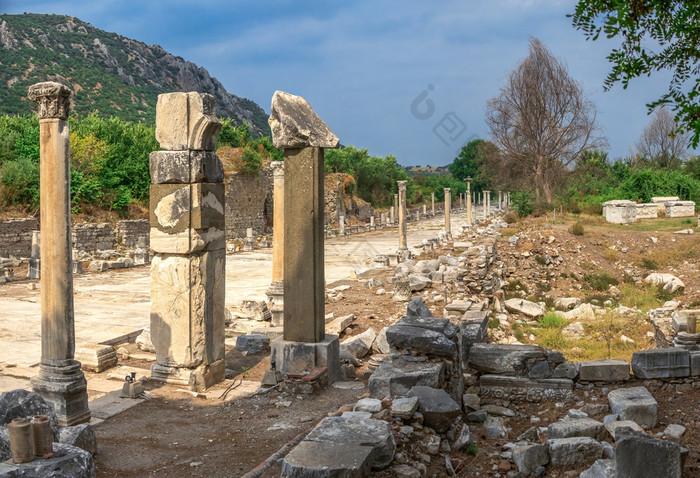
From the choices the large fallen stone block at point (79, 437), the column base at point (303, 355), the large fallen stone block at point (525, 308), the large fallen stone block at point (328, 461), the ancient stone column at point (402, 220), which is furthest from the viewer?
the ancient stone column at point (402, 220)

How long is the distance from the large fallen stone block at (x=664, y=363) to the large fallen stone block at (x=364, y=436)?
12.7 ft

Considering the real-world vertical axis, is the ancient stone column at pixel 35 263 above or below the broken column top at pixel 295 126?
below

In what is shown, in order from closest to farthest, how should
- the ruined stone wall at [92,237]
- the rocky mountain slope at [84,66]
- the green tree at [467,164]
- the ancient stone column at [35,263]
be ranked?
1. the ancient stone column at [35,263]
2. the ruined stone wall at [92,237]
3. the rocky mountain slope at [84,66]
4. the green tree at [467,164]

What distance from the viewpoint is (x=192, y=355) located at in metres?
7.41

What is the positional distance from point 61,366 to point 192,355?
5.17 ft

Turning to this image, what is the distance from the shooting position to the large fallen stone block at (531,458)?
4.93 meters

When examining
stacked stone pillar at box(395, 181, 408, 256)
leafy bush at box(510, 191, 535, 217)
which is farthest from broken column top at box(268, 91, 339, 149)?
leafy bush at box(510, 191, 535, 217)

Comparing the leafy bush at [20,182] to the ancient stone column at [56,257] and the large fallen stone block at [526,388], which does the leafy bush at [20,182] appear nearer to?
the ancient stone column at [56,257]

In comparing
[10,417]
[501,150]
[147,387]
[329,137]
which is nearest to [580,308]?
[329,137]

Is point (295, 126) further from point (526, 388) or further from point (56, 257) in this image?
point (526, 388)

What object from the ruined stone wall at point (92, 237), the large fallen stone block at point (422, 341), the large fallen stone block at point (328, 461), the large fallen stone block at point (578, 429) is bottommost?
the large fallen stone block at point (578, 429)

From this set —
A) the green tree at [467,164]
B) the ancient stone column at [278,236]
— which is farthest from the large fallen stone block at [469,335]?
the green tree at [467,164]

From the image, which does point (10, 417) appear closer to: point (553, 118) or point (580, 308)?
point (580, 308)

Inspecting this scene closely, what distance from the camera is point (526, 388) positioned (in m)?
6.89
